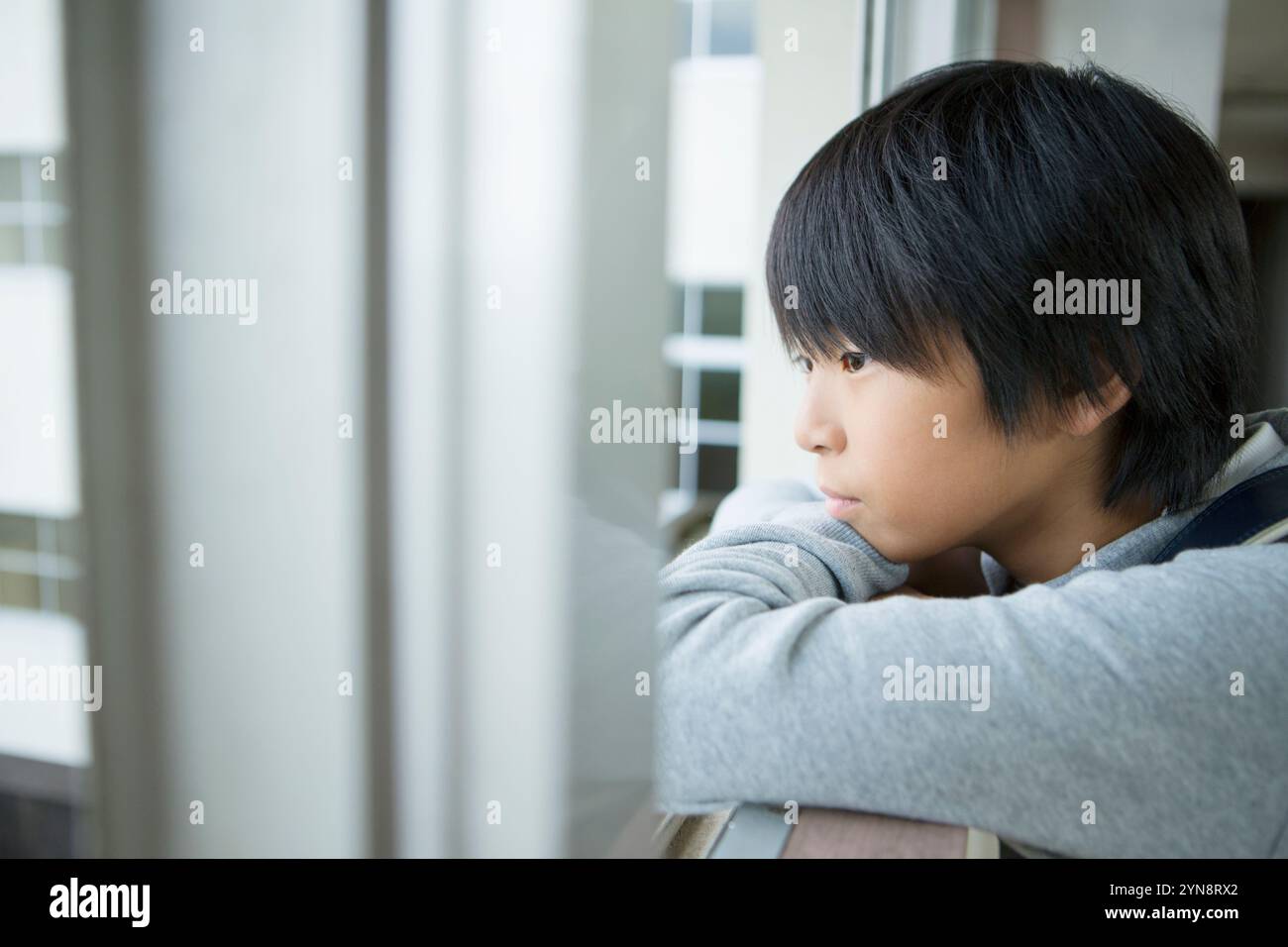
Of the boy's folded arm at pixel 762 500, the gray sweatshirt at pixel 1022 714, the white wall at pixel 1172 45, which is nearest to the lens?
the gray sweatshirt at pixel 1022 714

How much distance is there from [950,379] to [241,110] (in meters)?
0.47

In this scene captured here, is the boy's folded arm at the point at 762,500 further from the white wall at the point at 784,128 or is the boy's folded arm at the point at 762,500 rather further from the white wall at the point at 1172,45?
the white wall at the point at 1172,45

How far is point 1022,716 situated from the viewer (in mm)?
458

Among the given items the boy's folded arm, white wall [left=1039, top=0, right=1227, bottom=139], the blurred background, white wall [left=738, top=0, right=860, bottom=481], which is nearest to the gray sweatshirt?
the blurred background

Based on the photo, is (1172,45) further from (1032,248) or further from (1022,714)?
(1022,714)

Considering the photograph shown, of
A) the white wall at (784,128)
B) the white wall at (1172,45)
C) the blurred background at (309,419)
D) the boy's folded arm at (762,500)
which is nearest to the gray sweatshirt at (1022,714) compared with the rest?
the blurred background at (309,419)

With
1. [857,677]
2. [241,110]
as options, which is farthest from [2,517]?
[857,677]

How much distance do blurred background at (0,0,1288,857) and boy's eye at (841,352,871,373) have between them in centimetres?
30

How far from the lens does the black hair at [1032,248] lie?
602 mm

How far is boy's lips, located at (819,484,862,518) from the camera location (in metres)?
0.65

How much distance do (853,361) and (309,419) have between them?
432mm

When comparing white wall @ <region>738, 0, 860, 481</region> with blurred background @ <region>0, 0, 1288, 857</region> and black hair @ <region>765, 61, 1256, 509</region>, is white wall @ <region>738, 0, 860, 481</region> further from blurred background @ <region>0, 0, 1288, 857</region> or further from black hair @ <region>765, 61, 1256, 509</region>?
blurred background @ <region>0, 0, 1288, 857</region>

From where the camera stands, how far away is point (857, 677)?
1.53 ft

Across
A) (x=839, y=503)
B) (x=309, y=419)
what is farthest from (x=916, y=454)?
(x=309, y=419)
